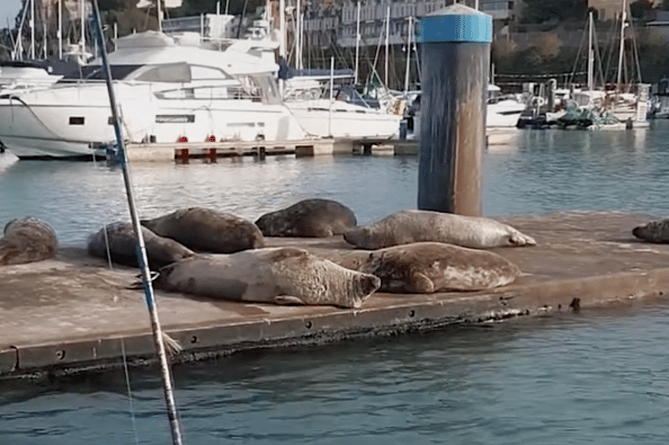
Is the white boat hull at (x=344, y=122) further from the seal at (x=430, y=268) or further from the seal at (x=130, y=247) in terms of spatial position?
the seal at (x=430, y=268)

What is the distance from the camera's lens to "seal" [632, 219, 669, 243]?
12453 mm

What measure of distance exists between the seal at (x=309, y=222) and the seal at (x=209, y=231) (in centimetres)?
138

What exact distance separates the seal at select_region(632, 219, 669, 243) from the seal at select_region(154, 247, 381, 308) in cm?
448

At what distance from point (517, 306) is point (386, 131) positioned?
3465cm

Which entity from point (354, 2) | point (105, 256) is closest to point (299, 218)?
point (105, 256)

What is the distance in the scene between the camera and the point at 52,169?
33.4 m

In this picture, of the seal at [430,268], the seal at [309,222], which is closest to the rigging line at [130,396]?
the seal at [430,268]

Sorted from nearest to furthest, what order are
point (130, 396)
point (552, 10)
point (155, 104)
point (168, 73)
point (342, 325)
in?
point (130, 396) → point (342, 325) → point (155, 104) → point (168, 73) → point (552, 10)

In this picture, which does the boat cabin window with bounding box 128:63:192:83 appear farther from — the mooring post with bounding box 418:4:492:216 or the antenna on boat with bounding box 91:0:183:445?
the antenna on boat with bounding box 91:0:183:445

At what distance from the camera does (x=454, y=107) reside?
12.8 metres

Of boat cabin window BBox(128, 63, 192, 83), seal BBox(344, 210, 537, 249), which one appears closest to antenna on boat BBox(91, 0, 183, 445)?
seal BBox(344, 210, 537, 249)

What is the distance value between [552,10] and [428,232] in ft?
354

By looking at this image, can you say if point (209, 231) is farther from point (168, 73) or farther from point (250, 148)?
point (168, 73)

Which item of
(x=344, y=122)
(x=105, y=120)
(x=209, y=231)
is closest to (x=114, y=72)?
(x=105, y=120)
